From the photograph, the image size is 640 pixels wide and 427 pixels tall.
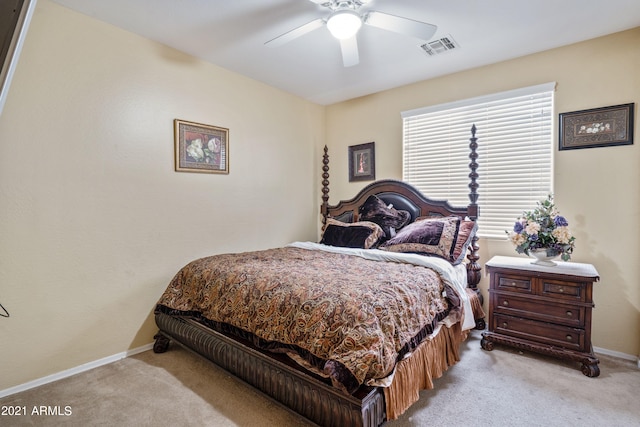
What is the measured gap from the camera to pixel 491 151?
324cm

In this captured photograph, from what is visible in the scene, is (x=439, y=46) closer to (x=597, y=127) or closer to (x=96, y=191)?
(x=597, y=127)

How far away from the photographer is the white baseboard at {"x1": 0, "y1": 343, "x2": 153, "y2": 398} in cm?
215

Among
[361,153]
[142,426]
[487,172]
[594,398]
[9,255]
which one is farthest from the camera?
[361,153]

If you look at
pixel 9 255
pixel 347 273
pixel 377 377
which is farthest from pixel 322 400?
pixel 9 255

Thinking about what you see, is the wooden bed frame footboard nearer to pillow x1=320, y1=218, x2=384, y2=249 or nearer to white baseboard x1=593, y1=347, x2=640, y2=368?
pillow x1=320, y1=218, x2=384, y2=249

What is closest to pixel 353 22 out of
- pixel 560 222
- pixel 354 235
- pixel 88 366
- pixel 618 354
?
pixel 354 235

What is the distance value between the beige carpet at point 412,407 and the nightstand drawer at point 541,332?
0.58ft

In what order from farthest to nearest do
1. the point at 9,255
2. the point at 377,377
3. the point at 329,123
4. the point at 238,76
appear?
the point at 329,123
the point at 238,76
the point at 9,255
the point at 377,377

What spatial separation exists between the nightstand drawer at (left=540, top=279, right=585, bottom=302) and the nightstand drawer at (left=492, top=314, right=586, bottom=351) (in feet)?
0.77

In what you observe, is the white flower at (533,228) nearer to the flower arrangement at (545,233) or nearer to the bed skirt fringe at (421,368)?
the flower arrangement at (545,233)

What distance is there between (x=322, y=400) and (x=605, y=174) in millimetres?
2933

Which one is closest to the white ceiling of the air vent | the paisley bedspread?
the air vent

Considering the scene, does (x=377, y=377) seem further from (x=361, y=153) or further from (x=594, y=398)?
(x=361, y=153)

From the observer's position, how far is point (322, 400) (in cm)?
156
